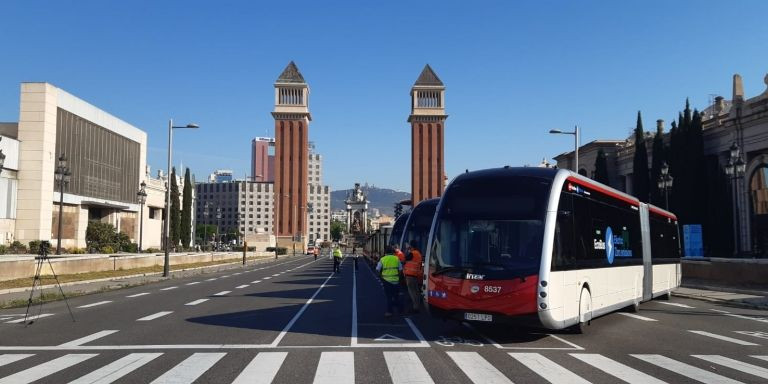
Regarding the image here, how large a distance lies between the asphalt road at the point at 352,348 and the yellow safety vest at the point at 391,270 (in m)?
1.02

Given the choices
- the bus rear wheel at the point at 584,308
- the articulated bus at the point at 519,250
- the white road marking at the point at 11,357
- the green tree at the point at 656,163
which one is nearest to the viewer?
the white road marking at the point at 11,357

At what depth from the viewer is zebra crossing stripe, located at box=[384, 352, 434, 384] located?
764 cm

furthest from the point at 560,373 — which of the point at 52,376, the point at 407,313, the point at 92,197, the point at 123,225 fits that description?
the point at 123,225

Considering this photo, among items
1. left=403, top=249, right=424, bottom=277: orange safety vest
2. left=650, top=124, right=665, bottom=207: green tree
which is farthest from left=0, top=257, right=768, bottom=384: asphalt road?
left=650, top=124, right=665, bottom=207: green tree

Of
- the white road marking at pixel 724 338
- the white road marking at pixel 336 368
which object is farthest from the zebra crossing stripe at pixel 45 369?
the white road marking at pixel 724 338

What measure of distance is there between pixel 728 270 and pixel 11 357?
26.9 meters

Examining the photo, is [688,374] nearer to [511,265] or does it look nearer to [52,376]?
[511,265]

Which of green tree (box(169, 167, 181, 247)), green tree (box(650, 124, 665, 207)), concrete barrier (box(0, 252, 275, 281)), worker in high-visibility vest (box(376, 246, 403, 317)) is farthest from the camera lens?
green tree (box(169, 167, 181, 247))

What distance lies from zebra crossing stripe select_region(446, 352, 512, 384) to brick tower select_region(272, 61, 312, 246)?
133m

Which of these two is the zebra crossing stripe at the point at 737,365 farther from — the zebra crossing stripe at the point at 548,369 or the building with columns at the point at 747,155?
the building with columns at the point at 747,155

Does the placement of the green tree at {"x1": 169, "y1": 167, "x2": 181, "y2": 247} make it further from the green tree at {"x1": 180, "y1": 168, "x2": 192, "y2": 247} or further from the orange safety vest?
the orange safety vest

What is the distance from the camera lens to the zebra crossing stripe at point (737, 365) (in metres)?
8.64

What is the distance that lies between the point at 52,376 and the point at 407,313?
939 cm

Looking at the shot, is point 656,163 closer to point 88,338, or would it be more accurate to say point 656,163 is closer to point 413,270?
point 413,270
